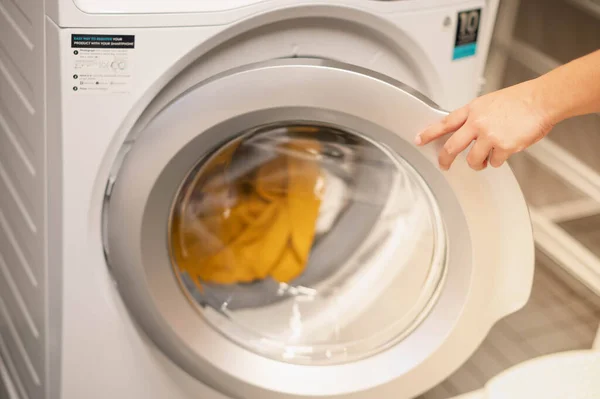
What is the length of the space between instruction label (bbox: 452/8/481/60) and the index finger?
0.13m

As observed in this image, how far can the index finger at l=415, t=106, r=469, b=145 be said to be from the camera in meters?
0.72

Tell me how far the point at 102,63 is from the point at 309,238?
0.35 m

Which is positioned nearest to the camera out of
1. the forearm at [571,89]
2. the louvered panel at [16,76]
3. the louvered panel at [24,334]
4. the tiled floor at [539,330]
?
A: the forearm at [571,89]

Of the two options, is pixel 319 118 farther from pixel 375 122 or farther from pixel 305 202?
pixel 305 202

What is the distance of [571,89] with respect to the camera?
0.69 meters

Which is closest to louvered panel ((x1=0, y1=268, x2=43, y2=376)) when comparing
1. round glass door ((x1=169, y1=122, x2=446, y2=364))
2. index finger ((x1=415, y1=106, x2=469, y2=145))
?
round glass door ((x1=169, y1=122, x2=446, y2=364))

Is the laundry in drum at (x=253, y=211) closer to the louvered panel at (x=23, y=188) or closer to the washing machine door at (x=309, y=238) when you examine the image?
the washing machine door at (x=309, y=238)

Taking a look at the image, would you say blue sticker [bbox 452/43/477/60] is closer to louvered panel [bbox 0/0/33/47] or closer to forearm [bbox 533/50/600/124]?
forearm [bbox 533/50/600/124]

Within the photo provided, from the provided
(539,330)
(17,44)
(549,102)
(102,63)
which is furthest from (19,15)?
(539,330)

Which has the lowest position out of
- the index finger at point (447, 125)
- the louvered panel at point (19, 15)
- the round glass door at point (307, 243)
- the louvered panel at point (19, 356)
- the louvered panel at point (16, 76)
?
the louvered panel at point (19, 356)

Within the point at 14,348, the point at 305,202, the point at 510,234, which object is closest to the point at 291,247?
the point at 305,202

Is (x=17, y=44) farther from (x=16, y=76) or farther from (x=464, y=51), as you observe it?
(x=464, y=51)

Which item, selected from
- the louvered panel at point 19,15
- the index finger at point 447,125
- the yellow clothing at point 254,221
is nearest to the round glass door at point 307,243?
the yellow clothing at point 254,221

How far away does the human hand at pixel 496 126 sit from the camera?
27.3 inches
